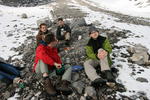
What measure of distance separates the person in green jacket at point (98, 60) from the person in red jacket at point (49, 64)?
2.58ft

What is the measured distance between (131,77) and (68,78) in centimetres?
242

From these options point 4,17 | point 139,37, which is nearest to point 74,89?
point 139,37

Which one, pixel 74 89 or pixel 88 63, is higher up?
pixel 88 63

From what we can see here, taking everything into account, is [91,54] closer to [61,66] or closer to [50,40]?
[61,66]

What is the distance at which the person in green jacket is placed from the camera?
6.70 metres

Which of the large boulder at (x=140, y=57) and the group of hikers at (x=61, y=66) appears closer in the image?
the group of hikers at (x=61, y=66)

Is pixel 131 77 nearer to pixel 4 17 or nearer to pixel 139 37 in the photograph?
pixel 139 37

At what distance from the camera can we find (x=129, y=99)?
6164 millimetres

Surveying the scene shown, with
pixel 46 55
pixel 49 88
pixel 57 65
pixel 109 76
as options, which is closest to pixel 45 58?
pixel 46 55

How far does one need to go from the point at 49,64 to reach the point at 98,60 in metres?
1.89

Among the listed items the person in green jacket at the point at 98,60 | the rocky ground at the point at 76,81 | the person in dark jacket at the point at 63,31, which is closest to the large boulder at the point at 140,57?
the rocky ground at the point at 76,81

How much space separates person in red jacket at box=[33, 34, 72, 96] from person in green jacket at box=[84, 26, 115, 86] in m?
0.79

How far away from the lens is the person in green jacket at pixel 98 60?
670 cm

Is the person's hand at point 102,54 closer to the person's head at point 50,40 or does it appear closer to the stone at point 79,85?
the stone at point 79,85
